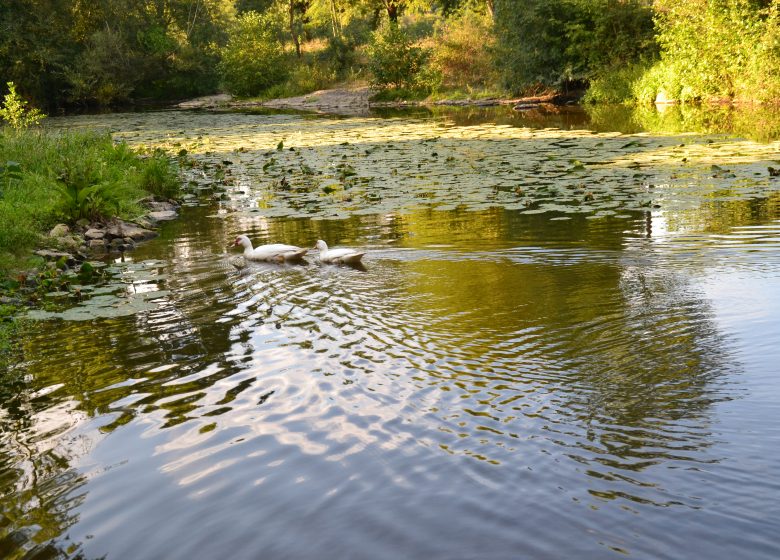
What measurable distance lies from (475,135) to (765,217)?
13176mm

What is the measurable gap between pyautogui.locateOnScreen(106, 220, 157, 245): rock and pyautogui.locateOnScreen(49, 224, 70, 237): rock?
1.92ft

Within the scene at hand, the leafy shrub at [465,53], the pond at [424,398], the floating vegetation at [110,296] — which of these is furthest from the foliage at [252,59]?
the floating vegetation at [110,296]

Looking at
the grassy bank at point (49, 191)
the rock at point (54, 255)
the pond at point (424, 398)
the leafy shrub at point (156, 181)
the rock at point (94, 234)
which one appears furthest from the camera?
the leafy shrub at point (156, 181)

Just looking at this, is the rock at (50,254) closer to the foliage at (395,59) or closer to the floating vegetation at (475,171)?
the floating vegetation at (475,171)

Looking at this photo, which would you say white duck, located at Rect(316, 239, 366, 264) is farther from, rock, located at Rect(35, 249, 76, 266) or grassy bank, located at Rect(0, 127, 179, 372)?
rock, located at Rect(35, 249, 76, 266)

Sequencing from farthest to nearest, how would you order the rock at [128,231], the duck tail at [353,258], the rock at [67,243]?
the rock at [128,231] < the rock at [67,243] < the duck tail at [353,258]

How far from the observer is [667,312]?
6164 mm

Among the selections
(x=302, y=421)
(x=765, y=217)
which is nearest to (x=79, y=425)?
(x=302, y=421)

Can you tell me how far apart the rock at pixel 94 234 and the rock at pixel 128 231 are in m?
0.10

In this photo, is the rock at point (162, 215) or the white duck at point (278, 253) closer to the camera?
the white duck at point (278, 253)

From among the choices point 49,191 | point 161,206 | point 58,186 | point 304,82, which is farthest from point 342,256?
point 304,82

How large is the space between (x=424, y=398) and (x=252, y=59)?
→ 51082mm

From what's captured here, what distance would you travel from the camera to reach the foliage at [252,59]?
172 feet

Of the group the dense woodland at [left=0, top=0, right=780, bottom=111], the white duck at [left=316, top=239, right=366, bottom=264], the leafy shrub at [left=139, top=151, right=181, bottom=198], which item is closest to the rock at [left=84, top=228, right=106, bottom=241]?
the leafy shrub at [left=139, top=151, right=181, bottom=198]
